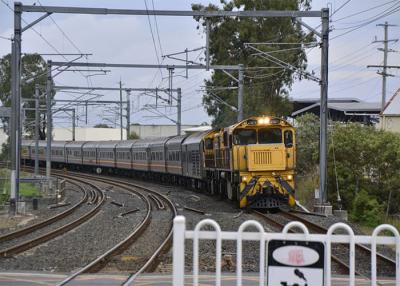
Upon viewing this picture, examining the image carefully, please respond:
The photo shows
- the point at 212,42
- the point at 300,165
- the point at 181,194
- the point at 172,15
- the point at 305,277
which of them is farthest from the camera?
the point at 212,42

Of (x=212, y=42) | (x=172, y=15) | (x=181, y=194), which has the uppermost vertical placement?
(x=212, y=42)

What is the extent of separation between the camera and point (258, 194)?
2219 cm

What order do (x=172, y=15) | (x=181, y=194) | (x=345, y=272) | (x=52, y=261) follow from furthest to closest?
(x=181, y=194) < (x=172, y=15) < (x=52, y=261) < (x=345, y=272)

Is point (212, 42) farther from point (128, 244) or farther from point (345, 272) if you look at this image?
point (345, 272)

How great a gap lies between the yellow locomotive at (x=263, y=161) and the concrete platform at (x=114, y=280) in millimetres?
11843

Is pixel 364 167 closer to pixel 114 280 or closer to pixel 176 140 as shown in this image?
pixel 176 140

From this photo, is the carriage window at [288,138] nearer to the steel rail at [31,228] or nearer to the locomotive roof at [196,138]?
the steel rail at [31,228]

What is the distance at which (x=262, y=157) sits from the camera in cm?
2220

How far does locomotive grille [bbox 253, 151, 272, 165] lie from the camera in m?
22.2

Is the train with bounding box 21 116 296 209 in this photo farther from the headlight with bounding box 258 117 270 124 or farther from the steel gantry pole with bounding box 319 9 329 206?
the steel gantry pole with bounding box 319 9 329 206

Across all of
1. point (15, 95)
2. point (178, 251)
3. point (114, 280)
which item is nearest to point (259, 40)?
point (15, 95)

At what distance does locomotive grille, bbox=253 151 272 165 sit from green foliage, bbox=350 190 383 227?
5.61 m

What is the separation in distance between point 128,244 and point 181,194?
18.8m

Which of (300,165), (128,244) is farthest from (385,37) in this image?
(128,244)
